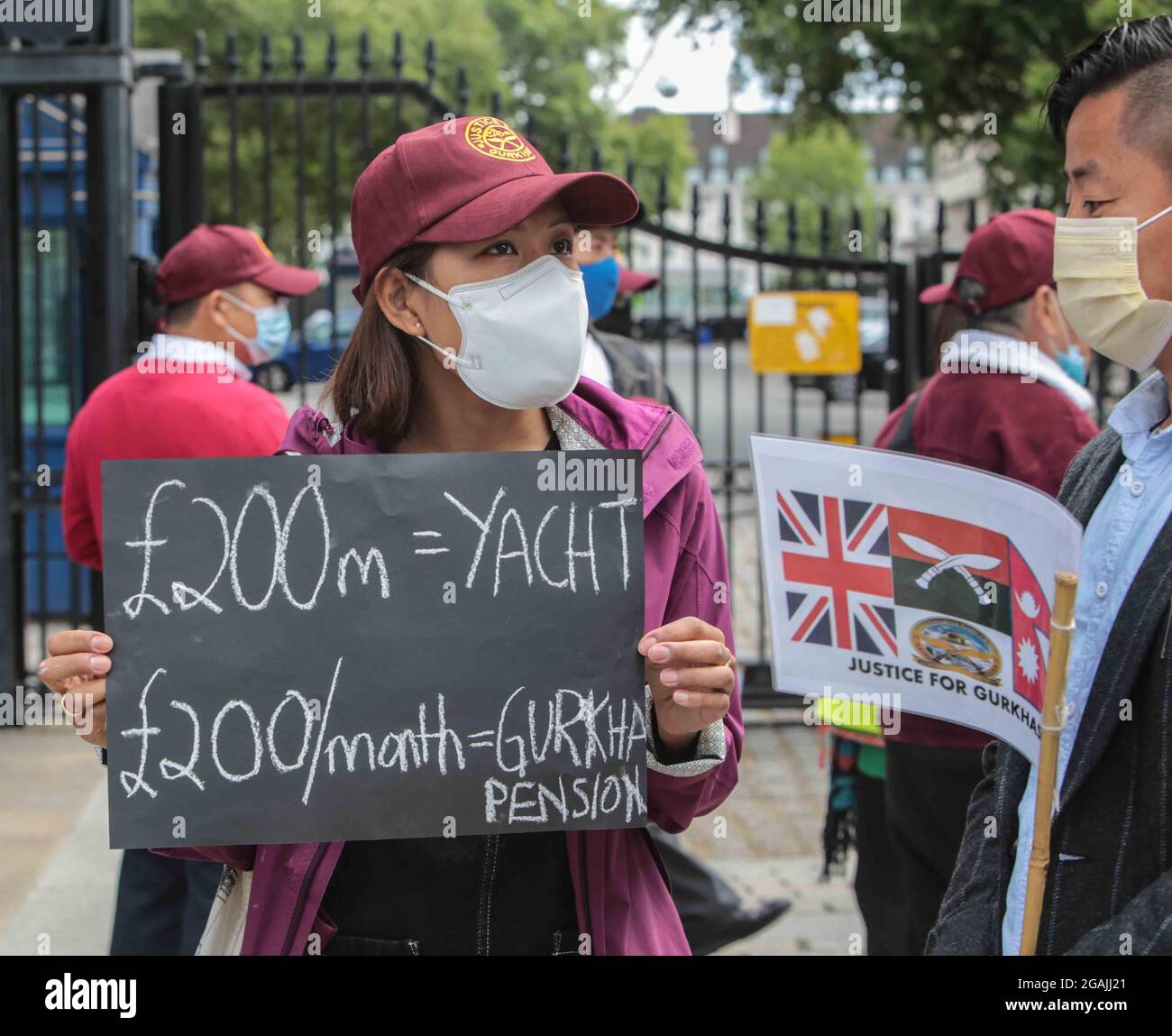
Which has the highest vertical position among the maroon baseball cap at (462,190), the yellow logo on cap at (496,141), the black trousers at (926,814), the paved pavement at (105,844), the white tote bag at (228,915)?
the yellow logo on cap at (496,141)

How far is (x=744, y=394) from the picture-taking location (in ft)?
103

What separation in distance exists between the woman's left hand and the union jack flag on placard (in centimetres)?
23

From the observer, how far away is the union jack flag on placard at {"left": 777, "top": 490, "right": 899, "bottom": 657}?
2.09m

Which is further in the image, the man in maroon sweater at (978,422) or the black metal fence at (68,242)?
the black metal fence at (68,242)

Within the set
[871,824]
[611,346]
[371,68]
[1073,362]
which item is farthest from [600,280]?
[371,68]

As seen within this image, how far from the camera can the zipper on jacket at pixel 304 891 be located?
2070mm

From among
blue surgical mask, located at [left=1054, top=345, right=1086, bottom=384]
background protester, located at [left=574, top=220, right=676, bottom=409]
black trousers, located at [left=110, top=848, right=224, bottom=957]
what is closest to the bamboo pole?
blue surgical mask, located at [left=1054, top=345, right=1086, bottom=384]

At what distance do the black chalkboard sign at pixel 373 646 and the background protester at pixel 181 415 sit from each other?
1.58m

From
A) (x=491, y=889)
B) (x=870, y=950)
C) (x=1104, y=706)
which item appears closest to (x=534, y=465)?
(x=491, y=889)

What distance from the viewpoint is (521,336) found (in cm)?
222

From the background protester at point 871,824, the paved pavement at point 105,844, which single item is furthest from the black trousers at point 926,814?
the paved pavement at point 105,844

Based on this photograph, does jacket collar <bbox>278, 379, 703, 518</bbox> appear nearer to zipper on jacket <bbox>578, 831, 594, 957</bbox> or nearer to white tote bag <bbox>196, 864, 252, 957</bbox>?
zipper on jacket <bbox>578, 831, 594, 957</bbox>

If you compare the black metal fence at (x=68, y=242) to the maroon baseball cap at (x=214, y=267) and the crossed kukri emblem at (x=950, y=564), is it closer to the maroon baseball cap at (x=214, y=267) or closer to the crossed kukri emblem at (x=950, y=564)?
the maroon baseball cap at (x=214, y=267)

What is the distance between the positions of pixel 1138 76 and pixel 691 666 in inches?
41.8
